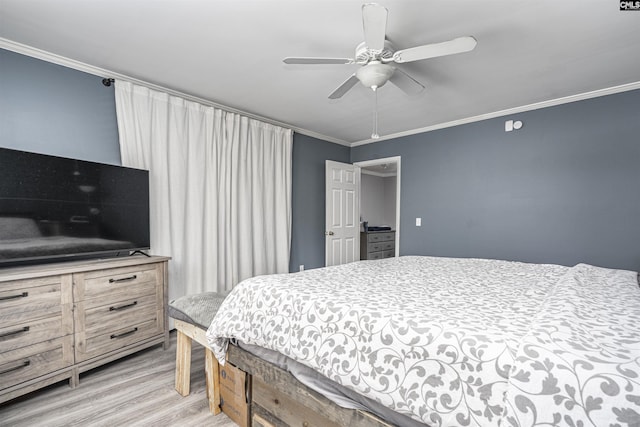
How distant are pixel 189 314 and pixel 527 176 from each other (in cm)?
374

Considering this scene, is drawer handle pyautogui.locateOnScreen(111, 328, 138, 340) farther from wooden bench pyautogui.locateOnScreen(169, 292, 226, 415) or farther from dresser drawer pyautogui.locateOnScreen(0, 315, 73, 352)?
wooden bench pyautogui.locateOnScreen(169, 292, 226, 415)

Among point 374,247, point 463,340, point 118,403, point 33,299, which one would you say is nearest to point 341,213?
point 374,247

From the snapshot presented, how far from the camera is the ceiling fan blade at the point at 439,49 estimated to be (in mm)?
1660

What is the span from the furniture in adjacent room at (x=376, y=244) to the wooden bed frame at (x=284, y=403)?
14.6 feet

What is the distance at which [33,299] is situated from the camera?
6.07 ft

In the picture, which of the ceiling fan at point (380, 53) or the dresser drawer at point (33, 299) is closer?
the ceiling fan at point (380, 53)

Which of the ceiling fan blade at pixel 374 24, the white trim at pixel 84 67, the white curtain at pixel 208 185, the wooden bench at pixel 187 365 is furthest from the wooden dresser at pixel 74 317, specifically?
the ceiling fan blade at pixel 374 24

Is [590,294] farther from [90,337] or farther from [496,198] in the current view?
[90,337]

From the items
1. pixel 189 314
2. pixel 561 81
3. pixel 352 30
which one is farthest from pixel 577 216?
pixel 189 314

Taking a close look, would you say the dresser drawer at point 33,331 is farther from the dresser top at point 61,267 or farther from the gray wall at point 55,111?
the gray wall at point 55,111

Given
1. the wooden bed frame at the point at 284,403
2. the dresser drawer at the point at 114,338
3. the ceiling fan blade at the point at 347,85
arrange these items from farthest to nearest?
the ceiling fan blade at the point at 347,85 → the dresser drawer at the point at 114,338 → the wooden bed frame at the point at 284,403

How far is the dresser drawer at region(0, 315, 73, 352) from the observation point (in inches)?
69.2

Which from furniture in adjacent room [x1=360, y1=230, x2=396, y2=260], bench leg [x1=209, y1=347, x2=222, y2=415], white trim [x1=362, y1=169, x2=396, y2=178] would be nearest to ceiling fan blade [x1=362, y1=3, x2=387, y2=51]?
bench leg [x1=209, y1=347, x2=222, y2=415]

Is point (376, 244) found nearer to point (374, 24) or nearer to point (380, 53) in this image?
point (380, 53)
